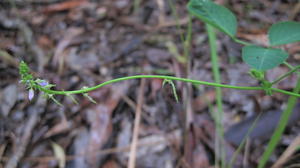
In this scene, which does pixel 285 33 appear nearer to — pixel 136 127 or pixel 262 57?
pixel 262 57

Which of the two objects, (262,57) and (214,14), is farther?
(214,14)

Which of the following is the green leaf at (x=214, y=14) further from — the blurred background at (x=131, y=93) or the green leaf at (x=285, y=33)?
the blurred background at (x=131, y=93)

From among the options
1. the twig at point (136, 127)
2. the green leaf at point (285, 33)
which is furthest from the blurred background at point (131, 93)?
the green leaf at point (285, 33)

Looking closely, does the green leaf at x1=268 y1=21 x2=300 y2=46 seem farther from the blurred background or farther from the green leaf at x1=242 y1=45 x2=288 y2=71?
the blurred background

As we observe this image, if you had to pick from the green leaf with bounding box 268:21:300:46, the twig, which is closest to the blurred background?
the twig

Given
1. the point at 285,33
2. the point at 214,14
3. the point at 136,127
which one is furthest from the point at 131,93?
the point at 285,33
